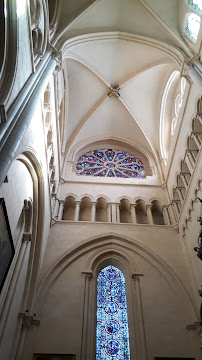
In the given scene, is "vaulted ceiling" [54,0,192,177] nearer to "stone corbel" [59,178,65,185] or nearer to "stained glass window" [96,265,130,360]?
"stone corbel" [59,178,65,185]

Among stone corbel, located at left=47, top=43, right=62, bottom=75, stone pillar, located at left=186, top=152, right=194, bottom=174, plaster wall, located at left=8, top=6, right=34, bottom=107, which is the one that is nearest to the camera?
plaster wall, located at left=8, top=6, right=34, bottom=107

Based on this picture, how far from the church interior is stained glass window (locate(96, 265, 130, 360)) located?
3 centimetres

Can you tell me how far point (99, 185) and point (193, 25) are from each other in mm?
6942

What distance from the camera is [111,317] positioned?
7582 mm

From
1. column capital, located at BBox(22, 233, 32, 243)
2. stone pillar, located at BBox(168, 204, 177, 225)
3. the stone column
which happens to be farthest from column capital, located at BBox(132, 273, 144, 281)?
column capital, located at BBox(22, 233, 32, 243)

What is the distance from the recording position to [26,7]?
256 inches

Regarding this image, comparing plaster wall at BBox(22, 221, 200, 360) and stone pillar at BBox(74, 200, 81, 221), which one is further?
stone pillar at BBox(74, 200, 81, 221)

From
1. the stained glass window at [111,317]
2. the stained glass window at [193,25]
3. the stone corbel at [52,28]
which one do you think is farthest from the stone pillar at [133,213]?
the stone corbel at [52,28]

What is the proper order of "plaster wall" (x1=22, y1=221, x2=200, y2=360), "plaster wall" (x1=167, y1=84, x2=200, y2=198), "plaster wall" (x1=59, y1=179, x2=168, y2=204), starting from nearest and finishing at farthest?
1. "plaster wall" (x1=22, y1=221, x2=200, y2=360)
2. "plaster wall" (x1=167, y1=84, x2=200, y2=198)
3. "plaster wall" (x1=59, y1=179, x2=168, y2=204)

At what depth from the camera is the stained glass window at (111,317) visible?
6.84 m

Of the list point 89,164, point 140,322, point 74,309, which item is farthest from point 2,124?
point 89,164

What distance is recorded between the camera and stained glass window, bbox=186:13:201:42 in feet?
31.0

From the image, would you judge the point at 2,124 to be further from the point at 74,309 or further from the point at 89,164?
the point at 89,164

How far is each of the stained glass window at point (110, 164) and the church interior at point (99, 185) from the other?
0.28 ft
